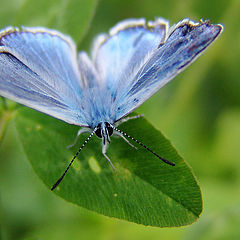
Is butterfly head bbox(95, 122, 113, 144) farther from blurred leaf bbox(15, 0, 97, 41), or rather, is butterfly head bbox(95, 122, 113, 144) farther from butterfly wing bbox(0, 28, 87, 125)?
blurred leaf bbox(15, 0, 97, 41)

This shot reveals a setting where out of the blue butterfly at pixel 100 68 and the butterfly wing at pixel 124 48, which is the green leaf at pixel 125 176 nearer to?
the blue butterfly at pixel 100 68

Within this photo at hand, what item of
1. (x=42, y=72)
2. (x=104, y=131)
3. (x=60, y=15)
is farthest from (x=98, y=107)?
(x=60, y=15)

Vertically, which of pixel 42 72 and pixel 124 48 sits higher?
pixel 124 48

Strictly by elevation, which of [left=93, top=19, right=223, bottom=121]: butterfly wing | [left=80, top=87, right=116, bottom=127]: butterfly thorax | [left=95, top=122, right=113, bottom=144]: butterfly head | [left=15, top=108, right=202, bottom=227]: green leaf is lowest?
[left=15, top=108, right=202, bottom=227]: green leaf

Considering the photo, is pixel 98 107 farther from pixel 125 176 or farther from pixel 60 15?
pixel 60 15

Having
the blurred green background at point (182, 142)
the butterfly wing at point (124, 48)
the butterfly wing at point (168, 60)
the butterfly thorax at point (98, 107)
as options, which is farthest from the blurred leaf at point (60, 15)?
the butterfly wing at point (168, 60)

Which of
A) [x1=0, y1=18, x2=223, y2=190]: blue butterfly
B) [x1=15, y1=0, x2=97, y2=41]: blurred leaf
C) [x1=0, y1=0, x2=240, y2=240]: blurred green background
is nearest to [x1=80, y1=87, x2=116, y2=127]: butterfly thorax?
[x1=0, y1=18, x2=223, y2=190]: blue butterfly
